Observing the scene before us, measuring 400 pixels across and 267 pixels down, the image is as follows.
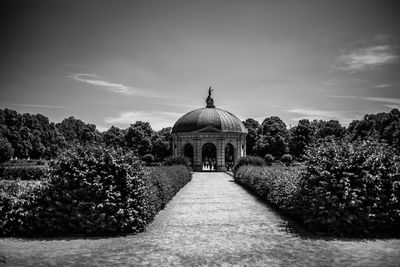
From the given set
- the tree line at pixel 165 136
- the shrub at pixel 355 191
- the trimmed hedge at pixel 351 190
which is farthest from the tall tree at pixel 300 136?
the shrub at pixel 355 191

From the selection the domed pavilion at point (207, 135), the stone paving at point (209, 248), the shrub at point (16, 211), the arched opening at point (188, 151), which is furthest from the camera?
the arched opening at point (188, 151)

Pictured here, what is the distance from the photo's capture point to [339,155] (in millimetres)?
10703

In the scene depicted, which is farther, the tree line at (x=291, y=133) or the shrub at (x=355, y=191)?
the tree line at (x=291, y=133)

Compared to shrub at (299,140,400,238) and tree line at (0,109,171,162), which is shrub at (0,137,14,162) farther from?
shrub at (299,140,400,238)

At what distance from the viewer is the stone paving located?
7.44m

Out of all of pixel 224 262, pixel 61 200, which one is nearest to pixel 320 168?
pixel 224 262

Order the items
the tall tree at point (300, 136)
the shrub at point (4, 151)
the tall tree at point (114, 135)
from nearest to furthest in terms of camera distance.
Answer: the shrub at point (4, 151)
the tall tree at point (300, 136)
the tall tree at point (114, 135)

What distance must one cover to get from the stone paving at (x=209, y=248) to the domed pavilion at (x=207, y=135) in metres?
34.8

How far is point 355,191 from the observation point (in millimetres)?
9969

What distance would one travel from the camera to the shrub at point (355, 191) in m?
9.70

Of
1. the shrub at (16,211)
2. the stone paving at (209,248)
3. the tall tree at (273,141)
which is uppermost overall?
the tall tree at (273,141)

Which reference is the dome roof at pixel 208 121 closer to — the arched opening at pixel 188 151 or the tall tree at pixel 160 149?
the arched opening at pixel 188 151

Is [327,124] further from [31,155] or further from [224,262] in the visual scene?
[224,262]

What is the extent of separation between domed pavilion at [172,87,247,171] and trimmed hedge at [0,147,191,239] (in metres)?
36.0
